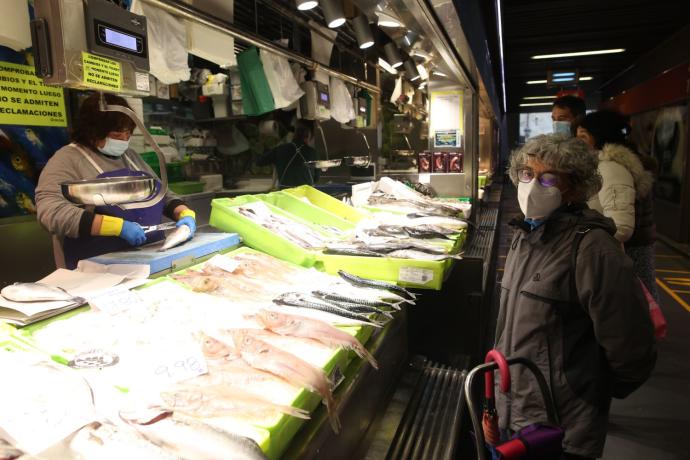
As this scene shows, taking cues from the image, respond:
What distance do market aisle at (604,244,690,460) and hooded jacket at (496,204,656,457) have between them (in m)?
1.58

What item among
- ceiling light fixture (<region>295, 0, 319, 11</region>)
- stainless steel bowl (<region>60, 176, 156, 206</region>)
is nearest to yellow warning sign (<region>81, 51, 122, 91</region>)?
stainless steel bowl (<region>60, 176, 156, 206</region>)

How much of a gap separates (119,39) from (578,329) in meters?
2.13

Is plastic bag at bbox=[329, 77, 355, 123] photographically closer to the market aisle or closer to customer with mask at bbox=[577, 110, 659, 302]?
customer with mask at bbox=[577, 110, 659, 302]

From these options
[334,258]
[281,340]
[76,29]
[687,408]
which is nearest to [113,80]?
[76,29]

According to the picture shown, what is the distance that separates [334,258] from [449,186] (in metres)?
3.33

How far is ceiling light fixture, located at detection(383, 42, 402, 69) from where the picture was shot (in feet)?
15.6

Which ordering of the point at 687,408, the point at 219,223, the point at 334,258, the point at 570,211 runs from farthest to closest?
the point at 687,408 → the point at 219,223 → the point at 334,258 → the point at 570,211

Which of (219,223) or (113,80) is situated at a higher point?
(113,80)

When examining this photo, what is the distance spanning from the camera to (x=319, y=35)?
446cm

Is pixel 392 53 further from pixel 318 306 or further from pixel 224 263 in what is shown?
Result: pixel 318 306

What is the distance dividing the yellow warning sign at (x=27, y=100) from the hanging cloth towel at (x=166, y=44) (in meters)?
1.64

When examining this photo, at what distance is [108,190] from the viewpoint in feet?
5.78

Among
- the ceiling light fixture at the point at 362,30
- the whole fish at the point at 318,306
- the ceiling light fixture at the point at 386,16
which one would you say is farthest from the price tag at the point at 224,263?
the ceiling light fixture at the point at 362,30

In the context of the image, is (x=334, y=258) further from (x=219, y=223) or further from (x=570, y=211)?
(x=570, y=211)
